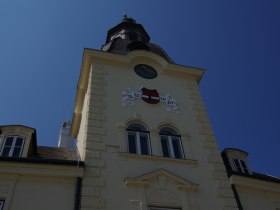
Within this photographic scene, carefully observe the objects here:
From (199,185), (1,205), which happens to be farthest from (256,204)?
(1,205)

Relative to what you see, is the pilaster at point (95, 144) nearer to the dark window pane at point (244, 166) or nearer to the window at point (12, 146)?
the window at point (12, 146)

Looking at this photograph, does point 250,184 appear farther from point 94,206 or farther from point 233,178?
point 94,206

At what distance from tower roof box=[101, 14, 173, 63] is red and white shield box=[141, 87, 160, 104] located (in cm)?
323

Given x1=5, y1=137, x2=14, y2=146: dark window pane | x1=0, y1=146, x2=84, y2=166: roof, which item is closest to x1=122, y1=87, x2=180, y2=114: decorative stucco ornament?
x1=0, y1=146, x2=84, y2=166: roof

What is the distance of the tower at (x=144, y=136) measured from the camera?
13.0m

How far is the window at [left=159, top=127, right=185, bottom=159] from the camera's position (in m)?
15.2

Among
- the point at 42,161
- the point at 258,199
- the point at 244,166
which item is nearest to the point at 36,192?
the point at 42,161

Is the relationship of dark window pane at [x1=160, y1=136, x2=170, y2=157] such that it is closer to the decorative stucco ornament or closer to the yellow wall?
the yellow wall

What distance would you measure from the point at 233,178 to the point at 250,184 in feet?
2.63

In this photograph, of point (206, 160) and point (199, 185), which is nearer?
point (199, 185)

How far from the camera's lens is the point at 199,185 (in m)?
13.8

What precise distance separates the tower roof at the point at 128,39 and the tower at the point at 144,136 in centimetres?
17

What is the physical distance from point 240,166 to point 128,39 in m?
11.6

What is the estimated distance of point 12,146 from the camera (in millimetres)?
14094
